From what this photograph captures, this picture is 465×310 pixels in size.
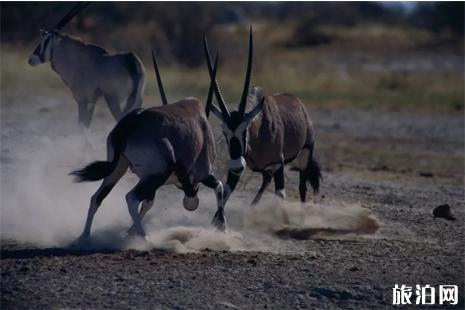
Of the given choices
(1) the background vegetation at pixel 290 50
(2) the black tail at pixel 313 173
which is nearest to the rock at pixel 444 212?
(2) the black tail at pixel 313 173

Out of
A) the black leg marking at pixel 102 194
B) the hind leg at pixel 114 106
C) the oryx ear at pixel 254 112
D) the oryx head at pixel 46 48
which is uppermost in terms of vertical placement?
the oryx head at pixel 46 48

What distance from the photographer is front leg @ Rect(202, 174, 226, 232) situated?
450 inches

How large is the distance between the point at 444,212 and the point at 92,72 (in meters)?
6.20

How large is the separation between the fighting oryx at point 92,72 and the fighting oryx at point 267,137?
412 cm

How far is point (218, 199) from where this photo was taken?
11609 mm

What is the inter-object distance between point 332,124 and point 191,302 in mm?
17080

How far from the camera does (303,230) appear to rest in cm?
1225

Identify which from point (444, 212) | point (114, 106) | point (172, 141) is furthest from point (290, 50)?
point (172, 141)

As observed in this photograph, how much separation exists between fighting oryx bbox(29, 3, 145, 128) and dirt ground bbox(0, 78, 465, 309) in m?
0.74

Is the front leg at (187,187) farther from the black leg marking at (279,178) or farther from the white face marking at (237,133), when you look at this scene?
the black leg marking at (279,178)

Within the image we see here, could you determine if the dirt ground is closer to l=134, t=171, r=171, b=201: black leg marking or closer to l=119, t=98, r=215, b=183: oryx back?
l=134, t=171, r=171, b=201: black leg marking

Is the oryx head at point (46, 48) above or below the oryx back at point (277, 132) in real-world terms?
above

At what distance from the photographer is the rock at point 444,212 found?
1375 centimetres

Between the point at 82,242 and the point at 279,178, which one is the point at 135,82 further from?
the point at 82,242
